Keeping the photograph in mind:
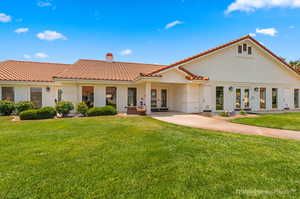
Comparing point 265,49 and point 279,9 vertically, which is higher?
point 279,9

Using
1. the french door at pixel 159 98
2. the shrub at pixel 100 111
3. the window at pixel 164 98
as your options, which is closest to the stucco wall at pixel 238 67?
the window at pixel 164 98

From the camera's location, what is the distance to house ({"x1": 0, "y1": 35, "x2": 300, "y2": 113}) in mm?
12586

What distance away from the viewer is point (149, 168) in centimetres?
323

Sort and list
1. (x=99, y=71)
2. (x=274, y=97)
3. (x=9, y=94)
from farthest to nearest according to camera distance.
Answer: (x=274, y=97) < (x=99, y=71) < (x=9, y=94)

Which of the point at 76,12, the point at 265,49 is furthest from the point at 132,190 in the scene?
the point at 265,49

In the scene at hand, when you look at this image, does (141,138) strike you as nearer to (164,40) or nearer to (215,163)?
(215,163)

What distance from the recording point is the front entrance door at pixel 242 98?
1509cm

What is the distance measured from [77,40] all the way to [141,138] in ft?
49.7

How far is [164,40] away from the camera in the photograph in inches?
724

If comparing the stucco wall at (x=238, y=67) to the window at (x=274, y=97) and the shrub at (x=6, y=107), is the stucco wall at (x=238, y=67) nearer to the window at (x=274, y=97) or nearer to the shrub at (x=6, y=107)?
the window at (x=274, y=97)

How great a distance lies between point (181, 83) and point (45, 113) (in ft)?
35.0

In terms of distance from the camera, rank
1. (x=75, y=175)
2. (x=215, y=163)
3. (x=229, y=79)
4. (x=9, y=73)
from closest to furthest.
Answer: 1. (x=75, y=175)
2. (x=215, y=163)
3. (x=9, y=73)
4. (x=229, y=79)

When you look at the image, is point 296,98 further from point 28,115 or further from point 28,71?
point 28,71

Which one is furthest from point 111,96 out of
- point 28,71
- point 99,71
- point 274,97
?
point 274,97
